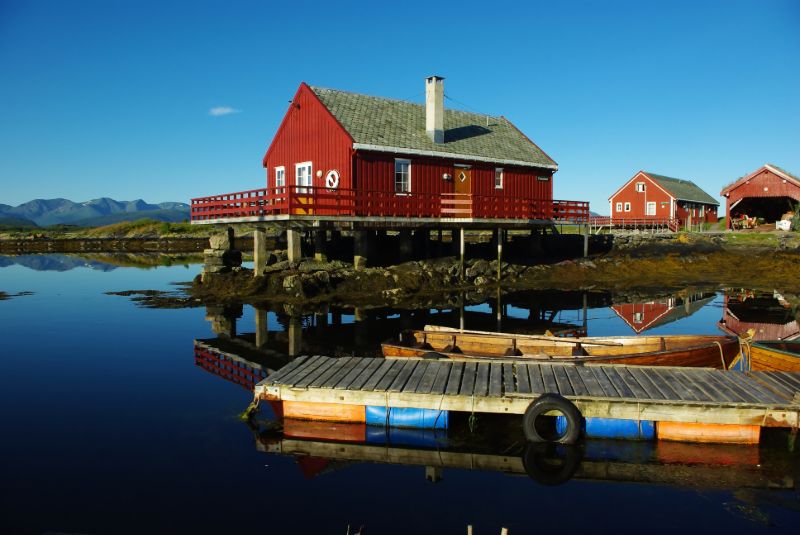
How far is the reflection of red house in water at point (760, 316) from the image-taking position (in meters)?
17.1

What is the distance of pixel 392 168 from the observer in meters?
27.1

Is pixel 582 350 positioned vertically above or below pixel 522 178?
below

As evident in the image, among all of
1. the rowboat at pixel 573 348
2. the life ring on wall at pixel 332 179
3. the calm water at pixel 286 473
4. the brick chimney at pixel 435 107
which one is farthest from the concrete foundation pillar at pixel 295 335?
the brick chimney at pixel 435 107

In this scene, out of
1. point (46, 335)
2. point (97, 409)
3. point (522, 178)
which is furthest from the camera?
point (522, 178)

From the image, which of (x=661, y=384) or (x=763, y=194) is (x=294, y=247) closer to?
(x=661, y=384)

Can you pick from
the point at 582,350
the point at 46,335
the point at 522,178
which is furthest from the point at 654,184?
the point at 46,335

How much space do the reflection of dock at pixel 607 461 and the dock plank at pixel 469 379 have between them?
0.99 metres

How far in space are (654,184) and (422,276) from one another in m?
42.0

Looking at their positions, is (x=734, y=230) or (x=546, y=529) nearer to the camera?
(x=546, y=529)

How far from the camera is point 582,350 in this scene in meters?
11.6

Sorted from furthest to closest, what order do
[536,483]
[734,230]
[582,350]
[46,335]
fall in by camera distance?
[734,230], [46,335], [582,350], [536,483]

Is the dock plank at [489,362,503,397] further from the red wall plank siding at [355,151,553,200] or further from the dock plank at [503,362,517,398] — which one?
the red wall plank siding at [355,151,553,200]

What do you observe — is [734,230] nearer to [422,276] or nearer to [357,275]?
[422,276]

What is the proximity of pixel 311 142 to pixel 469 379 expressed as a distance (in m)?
21.2
